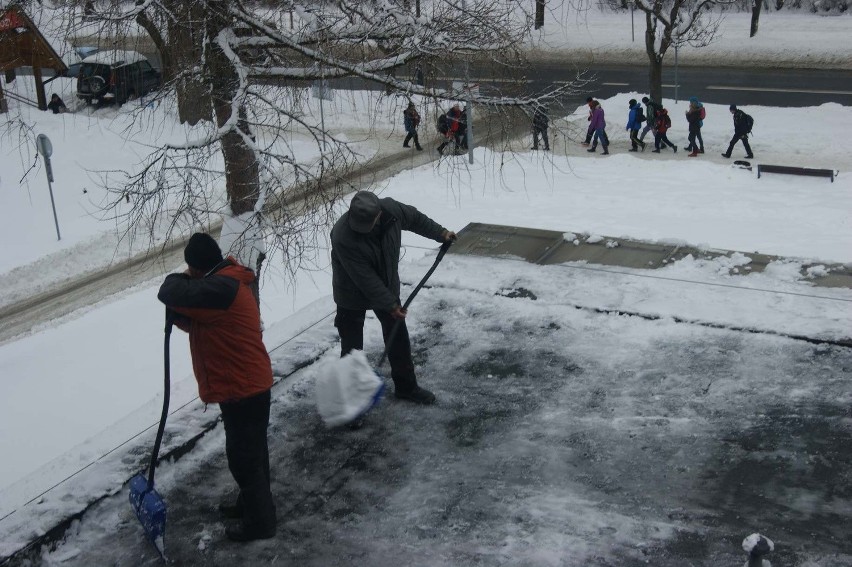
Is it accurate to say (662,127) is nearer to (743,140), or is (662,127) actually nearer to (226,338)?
(743,140)

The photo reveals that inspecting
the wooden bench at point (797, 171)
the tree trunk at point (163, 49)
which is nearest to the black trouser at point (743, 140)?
the wooden bench at point (797, 171)

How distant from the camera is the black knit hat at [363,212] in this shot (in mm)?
5633

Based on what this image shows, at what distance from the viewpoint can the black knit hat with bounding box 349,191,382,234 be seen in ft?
18.5

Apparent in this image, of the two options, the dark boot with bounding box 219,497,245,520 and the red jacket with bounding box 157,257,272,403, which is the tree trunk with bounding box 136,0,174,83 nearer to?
the red jacket with bounding box 157,257,272,403

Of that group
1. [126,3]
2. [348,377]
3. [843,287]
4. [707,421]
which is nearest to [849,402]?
[707,421]

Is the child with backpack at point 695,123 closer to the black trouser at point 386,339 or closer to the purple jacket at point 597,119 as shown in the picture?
the purple jacket at point 597,119

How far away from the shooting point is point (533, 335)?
7.54m

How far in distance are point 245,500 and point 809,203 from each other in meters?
10.8

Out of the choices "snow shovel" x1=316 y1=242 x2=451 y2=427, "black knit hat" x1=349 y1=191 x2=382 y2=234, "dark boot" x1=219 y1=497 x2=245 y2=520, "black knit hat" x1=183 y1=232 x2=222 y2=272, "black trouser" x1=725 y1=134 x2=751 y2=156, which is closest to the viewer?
"black knit hat" x1=183 y1=232 x2=222 y2=272

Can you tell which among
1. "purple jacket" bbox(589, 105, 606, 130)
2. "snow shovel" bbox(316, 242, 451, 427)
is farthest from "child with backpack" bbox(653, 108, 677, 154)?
"snow shovel" bbox(316, 242, 451, 427)

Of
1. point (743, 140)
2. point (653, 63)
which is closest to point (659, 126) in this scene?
point (743, 140)

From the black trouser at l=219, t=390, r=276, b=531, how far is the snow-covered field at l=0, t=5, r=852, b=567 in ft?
4.12

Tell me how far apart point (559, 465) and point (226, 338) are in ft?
7.51

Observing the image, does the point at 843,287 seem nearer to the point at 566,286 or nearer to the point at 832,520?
the point at 566,286
